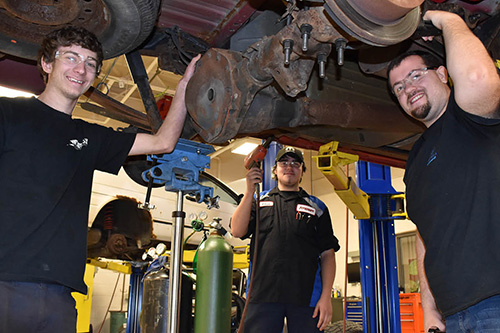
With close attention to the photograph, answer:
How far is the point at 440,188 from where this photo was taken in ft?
4.68

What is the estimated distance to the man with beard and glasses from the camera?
1262mm

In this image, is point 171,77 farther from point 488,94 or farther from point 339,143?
point 488,94

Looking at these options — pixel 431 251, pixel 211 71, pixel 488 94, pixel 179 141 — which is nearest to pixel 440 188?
pixel 431 251

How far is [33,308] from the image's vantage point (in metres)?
1.34

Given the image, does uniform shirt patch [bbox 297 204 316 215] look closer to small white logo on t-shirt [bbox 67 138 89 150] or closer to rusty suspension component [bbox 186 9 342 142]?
rusty suspension component [bbox 186 9 342 142]

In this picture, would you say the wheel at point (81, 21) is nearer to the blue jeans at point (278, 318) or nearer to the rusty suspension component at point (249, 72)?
the rusty suspension component at point (249, 72)

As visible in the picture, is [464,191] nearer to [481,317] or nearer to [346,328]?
[481,317]

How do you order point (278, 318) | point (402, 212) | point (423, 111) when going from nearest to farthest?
point (423, 111) < point (278, 318) < point (402, 212)

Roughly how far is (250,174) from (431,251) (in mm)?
1280

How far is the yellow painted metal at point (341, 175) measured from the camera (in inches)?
112

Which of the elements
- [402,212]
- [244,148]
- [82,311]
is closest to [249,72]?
[402,212]

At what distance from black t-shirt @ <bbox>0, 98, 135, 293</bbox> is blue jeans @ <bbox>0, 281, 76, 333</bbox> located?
0.03 meters

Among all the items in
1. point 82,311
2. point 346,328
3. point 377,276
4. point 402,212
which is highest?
point 402,212

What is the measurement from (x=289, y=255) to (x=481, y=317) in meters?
1.55
